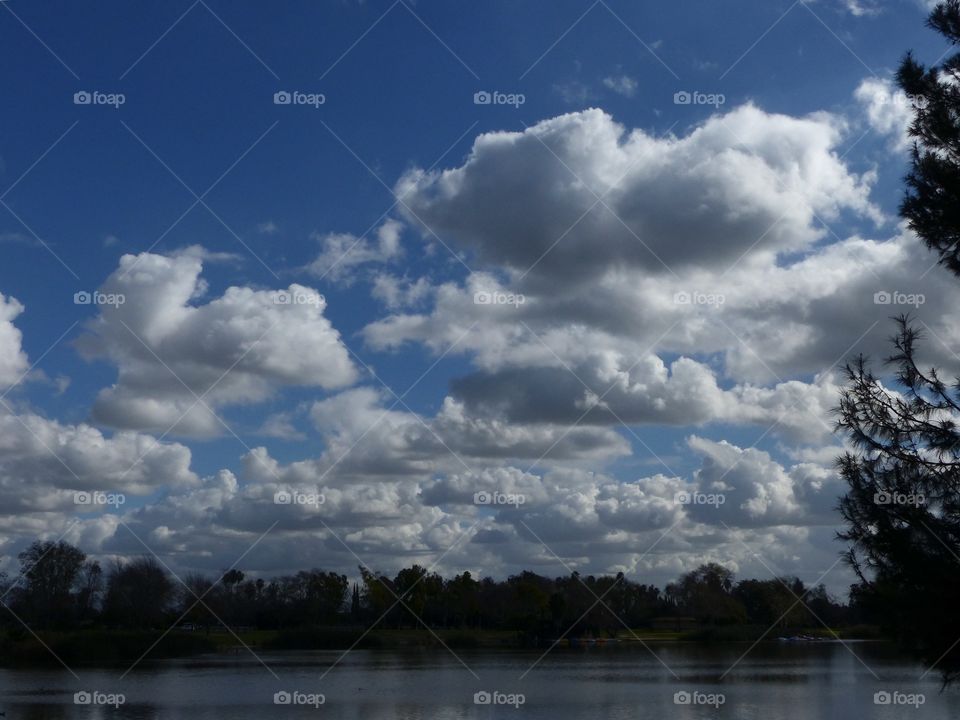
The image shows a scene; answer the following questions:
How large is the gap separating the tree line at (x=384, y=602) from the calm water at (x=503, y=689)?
965 centimetres

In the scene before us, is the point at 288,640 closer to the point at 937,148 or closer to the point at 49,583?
the point at 49,583

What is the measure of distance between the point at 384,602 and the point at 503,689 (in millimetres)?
58164

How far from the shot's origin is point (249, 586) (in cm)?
10644

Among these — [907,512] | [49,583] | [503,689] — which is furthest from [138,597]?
[907,512]

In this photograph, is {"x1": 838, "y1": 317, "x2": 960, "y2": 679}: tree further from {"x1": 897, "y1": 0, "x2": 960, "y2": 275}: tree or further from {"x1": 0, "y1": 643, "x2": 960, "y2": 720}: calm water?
{"x1": 0, "y1": 643, "x2": 960, "y2": 720}: calm water

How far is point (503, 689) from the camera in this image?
149 ft

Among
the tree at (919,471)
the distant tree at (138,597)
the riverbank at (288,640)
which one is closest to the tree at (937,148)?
the tree at (919,471)

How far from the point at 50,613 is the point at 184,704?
40.4 meters

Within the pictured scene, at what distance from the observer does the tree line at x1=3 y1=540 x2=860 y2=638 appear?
75.2 meters

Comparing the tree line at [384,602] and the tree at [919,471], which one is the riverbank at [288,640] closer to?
the tree line at [384,602]

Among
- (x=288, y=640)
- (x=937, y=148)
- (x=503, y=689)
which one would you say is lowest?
(x=503, y=689)

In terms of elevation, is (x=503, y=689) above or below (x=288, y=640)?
below

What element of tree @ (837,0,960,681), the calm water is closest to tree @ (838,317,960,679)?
tree @ (837,0,960,681)

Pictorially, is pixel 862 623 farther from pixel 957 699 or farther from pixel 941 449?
pixel 957 699
